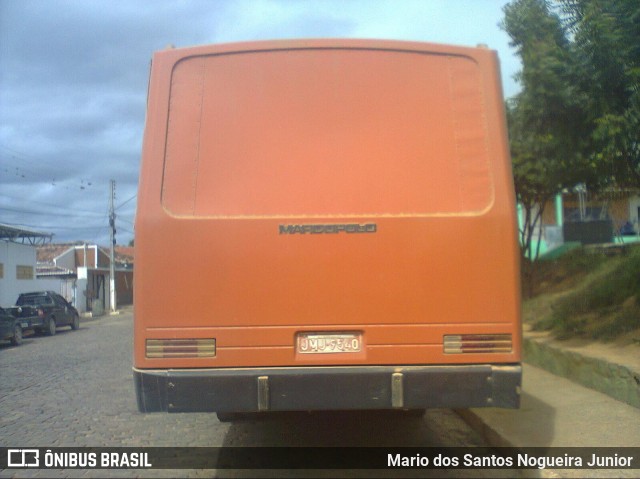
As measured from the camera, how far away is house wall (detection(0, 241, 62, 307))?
3152 cm

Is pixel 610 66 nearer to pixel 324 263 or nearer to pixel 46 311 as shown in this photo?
pixel 324 263

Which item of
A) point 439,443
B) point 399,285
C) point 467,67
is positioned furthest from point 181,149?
point 439,443

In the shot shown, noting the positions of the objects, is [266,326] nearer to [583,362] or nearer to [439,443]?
[439,443]

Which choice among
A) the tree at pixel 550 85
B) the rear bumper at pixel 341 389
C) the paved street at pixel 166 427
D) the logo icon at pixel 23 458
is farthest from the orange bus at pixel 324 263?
the tree at pixel 550 85

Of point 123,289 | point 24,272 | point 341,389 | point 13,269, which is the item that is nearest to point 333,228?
point 341,389

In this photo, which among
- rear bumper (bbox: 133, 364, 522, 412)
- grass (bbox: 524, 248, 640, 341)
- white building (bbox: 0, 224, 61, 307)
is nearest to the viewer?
rear bumper (bbox: 133, 364, 522, 412)

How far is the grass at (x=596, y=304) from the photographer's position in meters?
9.64

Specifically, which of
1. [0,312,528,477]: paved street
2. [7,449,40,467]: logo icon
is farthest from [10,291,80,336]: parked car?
[7,449,40,467]: logo icon

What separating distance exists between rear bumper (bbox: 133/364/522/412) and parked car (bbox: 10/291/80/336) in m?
20.5

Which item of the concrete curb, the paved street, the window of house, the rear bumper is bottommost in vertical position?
the paved street

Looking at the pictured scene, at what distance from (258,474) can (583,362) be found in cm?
479

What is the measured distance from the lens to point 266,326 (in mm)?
4664

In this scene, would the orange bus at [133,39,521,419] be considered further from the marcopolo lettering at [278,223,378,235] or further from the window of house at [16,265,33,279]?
the window of house at [16,265,33,279]

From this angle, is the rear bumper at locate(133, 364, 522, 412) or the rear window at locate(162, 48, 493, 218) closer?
the rear bumper at locate(133, 364, 522, 412)
